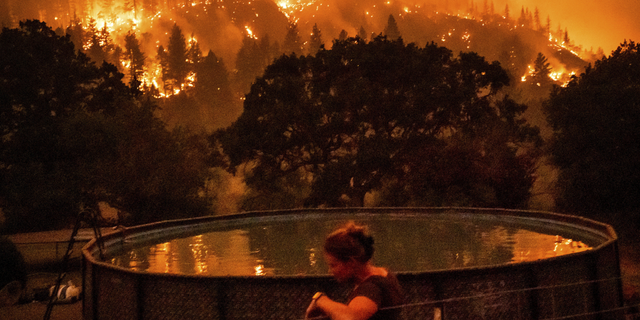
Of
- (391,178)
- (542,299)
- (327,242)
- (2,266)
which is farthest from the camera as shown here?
(391,178)

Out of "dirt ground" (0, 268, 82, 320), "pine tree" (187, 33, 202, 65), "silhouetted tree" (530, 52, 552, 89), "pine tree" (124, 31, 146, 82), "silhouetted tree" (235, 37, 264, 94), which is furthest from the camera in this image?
"silhouetted tree" (530, 52, 552, 89)

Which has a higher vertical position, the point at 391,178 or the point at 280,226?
the point at 391,178

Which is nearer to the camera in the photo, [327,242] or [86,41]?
[327,242]

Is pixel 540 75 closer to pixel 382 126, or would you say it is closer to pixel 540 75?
pixel 540 75

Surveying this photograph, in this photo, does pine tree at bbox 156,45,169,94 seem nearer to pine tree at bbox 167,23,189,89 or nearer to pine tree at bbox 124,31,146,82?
pine tree at bbox 167,23,189,89

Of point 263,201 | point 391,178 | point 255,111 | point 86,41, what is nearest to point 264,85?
point 255,111

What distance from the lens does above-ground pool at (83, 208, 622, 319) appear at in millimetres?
5918

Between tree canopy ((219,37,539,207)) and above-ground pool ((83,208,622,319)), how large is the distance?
6944 millimetres

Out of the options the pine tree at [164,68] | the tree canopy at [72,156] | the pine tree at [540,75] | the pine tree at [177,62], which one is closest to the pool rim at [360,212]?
the tree canopy at [72,156]

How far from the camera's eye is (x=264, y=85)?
26.0 meters

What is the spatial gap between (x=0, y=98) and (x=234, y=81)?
261ft

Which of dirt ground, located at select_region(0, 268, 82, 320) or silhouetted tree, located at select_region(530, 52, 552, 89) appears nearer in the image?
dirt ground, located at select_region(0, 268, 82, 320)

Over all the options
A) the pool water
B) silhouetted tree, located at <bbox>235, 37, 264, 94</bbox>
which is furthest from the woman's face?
silhouetted tree, located at <bbox>235, 37, 264, 94</bbox>

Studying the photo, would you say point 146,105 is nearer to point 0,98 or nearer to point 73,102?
point 73,102
